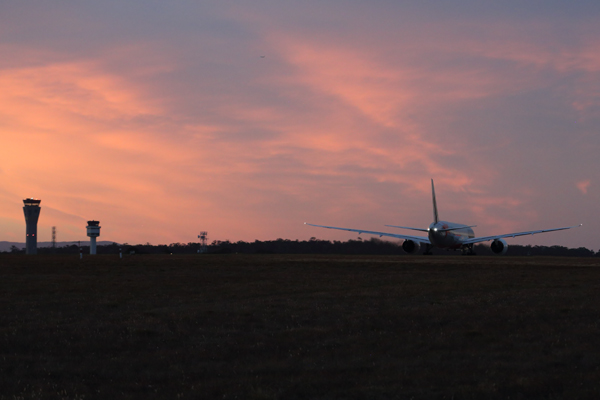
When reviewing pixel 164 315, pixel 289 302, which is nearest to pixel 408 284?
pixel 289 302

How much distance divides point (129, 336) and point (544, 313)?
16.4m

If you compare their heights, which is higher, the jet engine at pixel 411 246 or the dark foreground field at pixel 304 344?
the jet engine at pixel 411 246

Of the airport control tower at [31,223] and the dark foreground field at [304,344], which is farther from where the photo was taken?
the airport control tower at [31,223]

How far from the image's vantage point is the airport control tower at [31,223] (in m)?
186

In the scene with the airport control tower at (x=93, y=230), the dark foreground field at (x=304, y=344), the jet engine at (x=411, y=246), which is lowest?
the dark foreground field at (x=304, y=344)

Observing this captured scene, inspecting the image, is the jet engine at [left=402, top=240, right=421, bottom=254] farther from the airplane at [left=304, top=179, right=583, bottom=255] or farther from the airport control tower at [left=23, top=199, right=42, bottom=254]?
the airport control tower at [left=23, top=199, right=42, bottom=254]

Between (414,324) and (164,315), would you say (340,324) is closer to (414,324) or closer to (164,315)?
(414,324)

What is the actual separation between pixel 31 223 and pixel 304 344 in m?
187

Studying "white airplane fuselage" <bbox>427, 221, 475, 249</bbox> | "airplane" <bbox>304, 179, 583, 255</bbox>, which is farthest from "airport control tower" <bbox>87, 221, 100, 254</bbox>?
"white airplane fuselage" <bbox>427, 221, 475, 249</bbox>

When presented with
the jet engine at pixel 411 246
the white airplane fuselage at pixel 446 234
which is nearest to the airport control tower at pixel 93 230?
the jet engine at pixel 411 246

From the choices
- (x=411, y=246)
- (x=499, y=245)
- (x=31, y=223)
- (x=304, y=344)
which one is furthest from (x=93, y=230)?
(x=304, y=344)

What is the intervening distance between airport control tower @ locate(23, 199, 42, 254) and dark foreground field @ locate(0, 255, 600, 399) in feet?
544

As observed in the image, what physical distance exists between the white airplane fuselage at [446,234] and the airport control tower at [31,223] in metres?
132

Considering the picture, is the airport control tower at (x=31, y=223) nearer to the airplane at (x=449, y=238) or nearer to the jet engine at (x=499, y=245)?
the airplane at (x=449, y=238)
